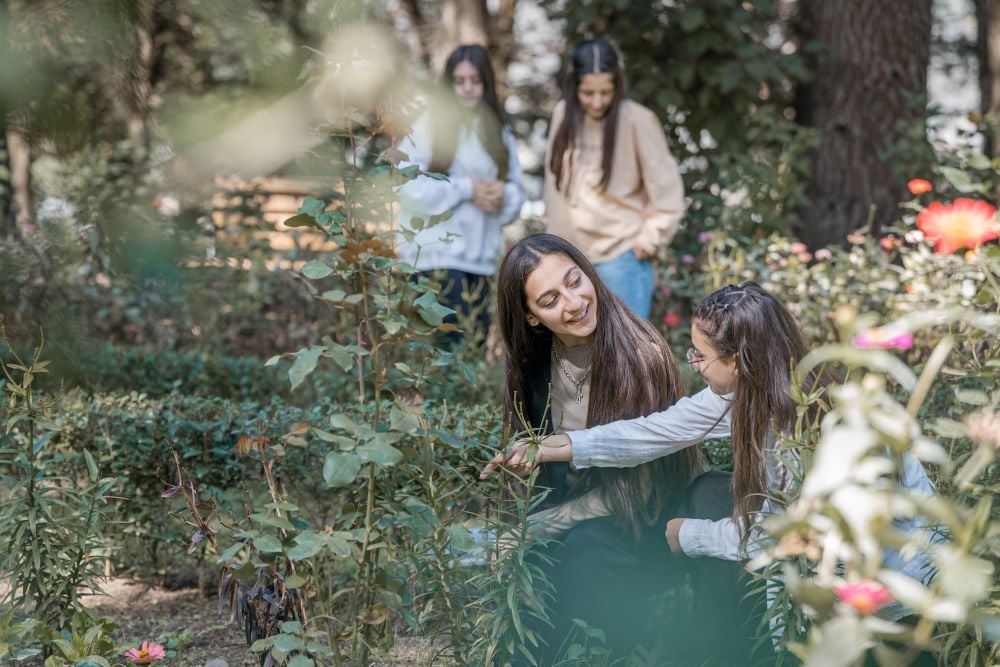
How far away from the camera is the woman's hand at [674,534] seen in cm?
219

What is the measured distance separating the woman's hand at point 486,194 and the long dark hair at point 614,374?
69.9 inches

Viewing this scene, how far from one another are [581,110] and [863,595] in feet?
11.4

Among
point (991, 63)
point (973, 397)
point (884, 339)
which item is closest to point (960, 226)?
point (973, 397)

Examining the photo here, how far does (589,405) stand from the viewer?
2.44 m

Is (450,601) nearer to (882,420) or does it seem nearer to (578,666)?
(578,666)

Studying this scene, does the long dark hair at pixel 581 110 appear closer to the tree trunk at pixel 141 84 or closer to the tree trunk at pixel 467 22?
the tree trunk at pixel 467 22

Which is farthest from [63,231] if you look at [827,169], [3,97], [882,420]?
[827,169]

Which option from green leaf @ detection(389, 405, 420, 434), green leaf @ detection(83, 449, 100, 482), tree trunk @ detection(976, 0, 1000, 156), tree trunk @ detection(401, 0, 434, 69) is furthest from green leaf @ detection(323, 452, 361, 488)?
tree trunk @ detection(401, 0, 434, 69)

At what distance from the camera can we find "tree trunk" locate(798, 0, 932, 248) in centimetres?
603

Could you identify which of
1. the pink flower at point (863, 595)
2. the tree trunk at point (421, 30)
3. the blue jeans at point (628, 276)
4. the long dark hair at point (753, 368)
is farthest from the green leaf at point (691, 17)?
the pink flower at point (863, 595)

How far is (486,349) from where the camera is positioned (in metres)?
4.52

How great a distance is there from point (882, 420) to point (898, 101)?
5.45 m

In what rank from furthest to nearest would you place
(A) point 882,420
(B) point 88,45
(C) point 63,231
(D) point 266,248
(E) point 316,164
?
(D) point 266,248 < (C) point 63,231 < (E) point 316,164 < (B) point 88,45 < (A) point 882,420

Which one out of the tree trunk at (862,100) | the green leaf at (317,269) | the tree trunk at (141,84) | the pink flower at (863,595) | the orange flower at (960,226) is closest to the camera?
the pink flower at (863,595)
